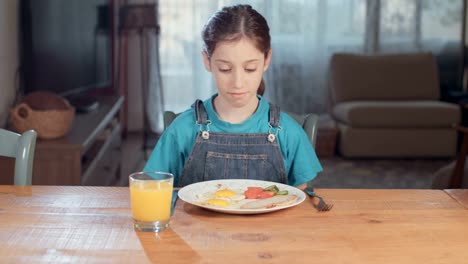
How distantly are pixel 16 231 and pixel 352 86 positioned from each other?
4962mm

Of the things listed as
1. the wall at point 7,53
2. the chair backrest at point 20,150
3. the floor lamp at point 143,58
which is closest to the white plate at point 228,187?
the chair backrest at point 20,150

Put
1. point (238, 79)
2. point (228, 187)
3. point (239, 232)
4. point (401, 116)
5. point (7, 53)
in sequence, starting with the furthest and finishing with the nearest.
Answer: point (401, 116), point (7, 53), point (238, 79), point (228, 187), point (239, 232)

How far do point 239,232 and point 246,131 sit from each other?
0.51 meters

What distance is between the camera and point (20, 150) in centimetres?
164

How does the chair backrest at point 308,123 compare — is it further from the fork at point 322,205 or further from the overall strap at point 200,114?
the fork at point 322,205

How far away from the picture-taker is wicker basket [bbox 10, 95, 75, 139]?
124 inches

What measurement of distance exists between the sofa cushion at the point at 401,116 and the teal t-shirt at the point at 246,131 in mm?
3799

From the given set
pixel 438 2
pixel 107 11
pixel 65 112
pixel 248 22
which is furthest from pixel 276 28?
pixel 248 22

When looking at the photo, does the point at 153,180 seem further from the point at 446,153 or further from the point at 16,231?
the point at 446,153

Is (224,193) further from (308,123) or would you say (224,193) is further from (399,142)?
(399,142)

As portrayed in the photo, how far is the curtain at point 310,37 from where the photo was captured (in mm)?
6477

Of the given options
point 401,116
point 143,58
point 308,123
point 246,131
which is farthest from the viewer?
point 143,58

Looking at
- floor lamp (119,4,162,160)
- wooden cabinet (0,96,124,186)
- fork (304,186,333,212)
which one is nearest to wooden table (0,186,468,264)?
fork (304,186,333,212)

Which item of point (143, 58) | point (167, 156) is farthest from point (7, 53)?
point (143, 58)
